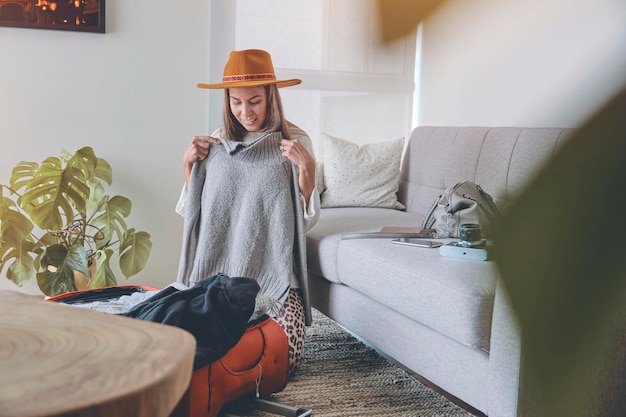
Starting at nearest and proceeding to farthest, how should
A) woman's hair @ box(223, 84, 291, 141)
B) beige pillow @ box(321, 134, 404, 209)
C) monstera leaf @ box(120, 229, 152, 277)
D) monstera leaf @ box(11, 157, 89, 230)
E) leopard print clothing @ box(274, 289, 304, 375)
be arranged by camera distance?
leopard print clothing @ box(274, 289, 304, 375)
woman's hair @ box(223, 84, 291, 141)
monstera leaf @ box(11, 157, 89, 230)
monstera leaf @ box(120, 229, 152, 277)
beige pillow @ box(321, 134, 404, 209)

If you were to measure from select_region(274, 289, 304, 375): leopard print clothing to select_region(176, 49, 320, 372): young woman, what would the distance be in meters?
0.04

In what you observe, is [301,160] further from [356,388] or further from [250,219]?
[356,388]

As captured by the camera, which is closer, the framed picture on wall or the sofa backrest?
the sofa backrest

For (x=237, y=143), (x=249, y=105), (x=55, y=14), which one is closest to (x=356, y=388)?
(x=237, y=143)

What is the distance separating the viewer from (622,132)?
0.44ft

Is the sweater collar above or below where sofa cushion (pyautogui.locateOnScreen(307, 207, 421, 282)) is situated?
above

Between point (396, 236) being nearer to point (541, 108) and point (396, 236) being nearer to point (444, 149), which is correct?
point (444, 149)

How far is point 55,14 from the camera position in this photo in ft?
10.1

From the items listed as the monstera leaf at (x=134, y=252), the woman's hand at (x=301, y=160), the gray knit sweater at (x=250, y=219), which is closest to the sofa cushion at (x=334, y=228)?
the gray knit sweater at (x=250, y=219)

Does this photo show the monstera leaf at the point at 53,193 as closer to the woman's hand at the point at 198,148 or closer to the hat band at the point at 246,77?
the woman's hand at the point at 198,148

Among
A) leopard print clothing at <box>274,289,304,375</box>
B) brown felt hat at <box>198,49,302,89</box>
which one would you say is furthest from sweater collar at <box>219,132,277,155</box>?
leopard print clothing at <box>274,289,304,375</box>

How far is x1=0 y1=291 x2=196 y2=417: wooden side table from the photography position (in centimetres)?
44

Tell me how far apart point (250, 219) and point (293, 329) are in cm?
39

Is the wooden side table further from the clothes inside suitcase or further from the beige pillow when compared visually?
the beige pillow
